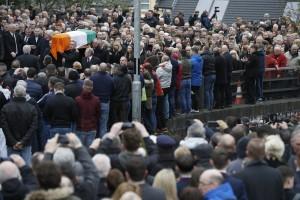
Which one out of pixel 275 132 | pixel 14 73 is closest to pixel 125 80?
pixel 14 73

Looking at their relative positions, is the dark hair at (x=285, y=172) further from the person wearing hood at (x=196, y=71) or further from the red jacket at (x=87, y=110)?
the person wearing hood at (x=196, y=71)

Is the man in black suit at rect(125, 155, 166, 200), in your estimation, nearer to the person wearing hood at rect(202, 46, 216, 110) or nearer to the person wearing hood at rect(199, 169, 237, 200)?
the person wearing hood at rect(199, 169, 237, 200)

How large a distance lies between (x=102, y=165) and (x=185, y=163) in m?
0.98

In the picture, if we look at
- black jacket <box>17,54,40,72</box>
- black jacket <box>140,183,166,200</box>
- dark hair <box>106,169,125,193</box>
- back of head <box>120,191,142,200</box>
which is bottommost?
black jacket <box>17,54,40,72</box>

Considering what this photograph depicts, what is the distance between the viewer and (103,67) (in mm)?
20438

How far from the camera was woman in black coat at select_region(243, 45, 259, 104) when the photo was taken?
26812 millimetres

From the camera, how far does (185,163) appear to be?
11.7m

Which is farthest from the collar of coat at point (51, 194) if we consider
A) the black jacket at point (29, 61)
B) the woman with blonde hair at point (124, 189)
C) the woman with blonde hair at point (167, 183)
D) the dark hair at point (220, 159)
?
the black jacket at point (29, 61)

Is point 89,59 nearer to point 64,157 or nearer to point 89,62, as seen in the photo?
point 89,62

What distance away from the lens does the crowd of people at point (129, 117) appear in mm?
11070

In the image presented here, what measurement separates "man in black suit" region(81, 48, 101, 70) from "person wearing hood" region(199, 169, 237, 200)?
41.2 feet

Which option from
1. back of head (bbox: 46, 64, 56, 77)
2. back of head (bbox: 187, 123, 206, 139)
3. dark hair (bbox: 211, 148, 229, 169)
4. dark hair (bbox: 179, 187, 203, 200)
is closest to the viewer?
dark hair (bbox: 179, 187, 203, 200)

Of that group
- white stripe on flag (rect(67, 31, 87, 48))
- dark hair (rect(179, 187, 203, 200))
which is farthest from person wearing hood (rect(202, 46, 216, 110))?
dark hair (rect(179, 187, 203, 200))

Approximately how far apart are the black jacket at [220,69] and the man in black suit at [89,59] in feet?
11.0
